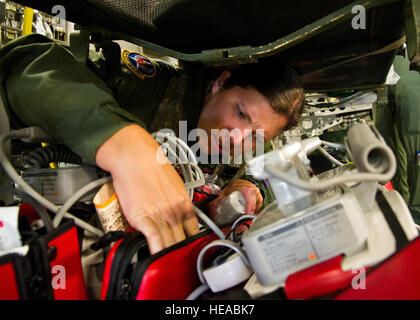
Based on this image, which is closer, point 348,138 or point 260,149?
point 348,138

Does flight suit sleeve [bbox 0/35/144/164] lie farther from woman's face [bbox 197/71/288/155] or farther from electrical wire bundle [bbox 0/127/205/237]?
woman's face [bbox 197/71/288/155]

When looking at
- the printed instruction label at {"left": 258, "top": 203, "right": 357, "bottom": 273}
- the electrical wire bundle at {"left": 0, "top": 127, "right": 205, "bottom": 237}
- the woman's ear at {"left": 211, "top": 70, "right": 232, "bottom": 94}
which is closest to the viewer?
the printed instruction label at {"left": 258, "top": 203, "right": 357, "bottom": 273}

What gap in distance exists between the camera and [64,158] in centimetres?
68

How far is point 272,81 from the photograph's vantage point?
3.39 ft

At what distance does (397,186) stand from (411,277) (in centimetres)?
199

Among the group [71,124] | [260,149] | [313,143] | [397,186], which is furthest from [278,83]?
[397,186]

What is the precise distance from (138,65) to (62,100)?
1.62ft

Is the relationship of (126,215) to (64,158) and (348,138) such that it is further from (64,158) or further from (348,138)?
(348,138)

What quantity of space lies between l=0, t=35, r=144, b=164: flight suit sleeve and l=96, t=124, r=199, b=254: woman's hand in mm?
33

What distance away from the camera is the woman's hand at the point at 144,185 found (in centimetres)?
52

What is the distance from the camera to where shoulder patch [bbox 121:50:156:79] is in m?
0.98

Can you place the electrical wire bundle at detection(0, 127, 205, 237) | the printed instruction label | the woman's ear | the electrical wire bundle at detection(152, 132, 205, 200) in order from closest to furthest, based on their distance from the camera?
the printed instruction label → the electrical wire bundle at detection(0, 127, 205, 237) → the electrical wire bundle at detection(152, 132, 205, 200) → the woman's ear

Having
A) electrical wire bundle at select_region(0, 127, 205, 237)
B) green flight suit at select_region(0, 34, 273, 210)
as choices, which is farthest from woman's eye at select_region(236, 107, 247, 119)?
green flight suit at select_region(0, 34, 273, 210)

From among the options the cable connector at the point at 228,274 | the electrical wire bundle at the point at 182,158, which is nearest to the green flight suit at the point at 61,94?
the electrical wire bundle at the point at 182,158
